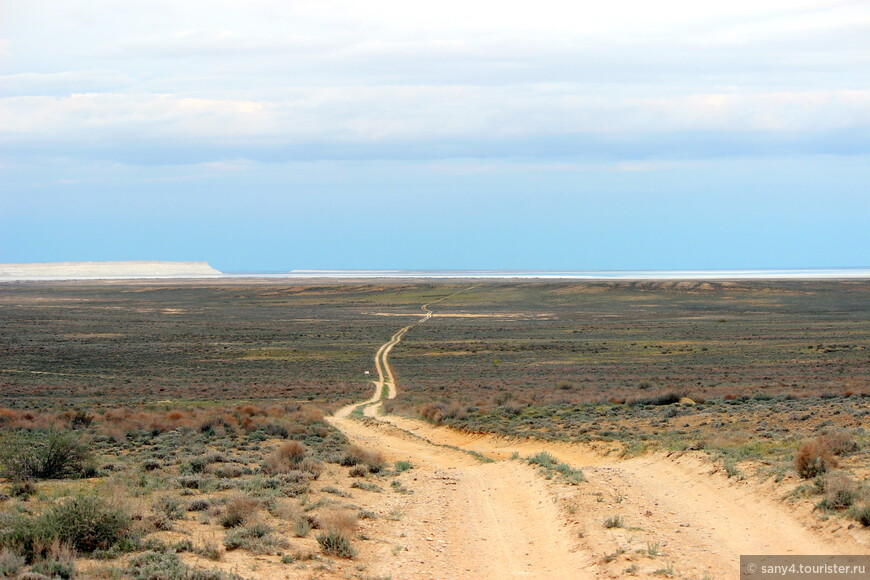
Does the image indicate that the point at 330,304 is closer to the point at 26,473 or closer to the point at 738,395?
the point at 738,395

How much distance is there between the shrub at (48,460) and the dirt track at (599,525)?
249 inches

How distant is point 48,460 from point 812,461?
498 inches

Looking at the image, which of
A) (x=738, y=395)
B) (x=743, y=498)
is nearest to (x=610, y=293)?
(x=738, y=395)

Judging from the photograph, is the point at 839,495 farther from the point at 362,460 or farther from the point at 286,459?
the point at 286,459

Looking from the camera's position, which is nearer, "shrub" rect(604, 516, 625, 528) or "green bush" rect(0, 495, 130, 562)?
"green bush" rect(0, 495, 130, 562)

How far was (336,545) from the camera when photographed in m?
9.28

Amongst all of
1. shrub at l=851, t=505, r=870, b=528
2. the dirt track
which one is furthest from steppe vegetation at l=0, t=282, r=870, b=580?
the dirt track

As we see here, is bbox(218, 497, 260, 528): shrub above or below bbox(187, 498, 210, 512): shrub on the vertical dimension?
above

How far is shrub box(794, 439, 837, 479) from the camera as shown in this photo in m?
11.0

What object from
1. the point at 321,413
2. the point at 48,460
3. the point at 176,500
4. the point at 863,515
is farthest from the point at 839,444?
the point at 321,413

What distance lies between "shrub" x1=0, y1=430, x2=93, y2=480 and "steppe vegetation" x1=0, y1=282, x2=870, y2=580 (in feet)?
0.16

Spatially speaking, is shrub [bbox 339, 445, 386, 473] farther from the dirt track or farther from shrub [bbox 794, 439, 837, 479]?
shrub [bbox 794, 439, 837, 479]

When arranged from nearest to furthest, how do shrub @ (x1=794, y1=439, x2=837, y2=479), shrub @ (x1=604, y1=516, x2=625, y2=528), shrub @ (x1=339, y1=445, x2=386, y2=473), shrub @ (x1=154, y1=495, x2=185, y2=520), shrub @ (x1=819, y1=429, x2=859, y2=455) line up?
shrub @ (x1=604, y1=516, x2=625, y2=528) < shrub @ (x1=154, y1=495, x2=185, y2=520) < shrub @ (x1=794, y1=439, x2=837, y2=479) < shrub @ (x1=819, y1=429, x2=859, y2=455) < shrub @ (x1=339, y1=445, x2=386, y2=473)

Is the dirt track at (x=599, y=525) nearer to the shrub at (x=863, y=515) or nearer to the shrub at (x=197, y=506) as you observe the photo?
the shrub at (x=863, y=515)
